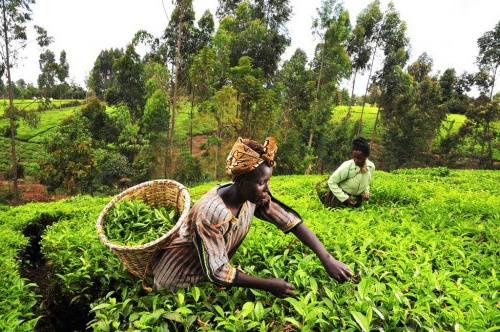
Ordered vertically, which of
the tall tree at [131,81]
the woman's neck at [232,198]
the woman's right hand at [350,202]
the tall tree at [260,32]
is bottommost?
the woman's right hand at [350,202]

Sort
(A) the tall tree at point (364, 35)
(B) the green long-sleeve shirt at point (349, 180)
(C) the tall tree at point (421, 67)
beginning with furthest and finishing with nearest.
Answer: (C) the tall tree at point (421, 67) → (A) the tall tree at point (364, 35) → (B) the green long-sleeve shirt at point (349, 180)

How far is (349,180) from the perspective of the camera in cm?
411

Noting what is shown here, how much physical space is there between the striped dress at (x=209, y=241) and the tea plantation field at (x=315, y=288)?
0.42 feet

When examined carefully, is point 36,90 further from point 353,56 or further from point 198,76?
point 353,56

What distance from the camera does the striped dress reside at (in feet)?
5.57

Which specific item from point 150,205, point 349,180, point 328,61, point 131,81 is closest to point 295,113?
point 328,61

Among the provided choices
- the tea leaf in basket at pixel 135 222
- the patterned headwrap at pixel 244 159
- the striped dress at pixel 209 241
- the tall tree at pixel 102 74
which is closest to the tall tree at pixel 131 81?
the tea leaf in basket at pixel 135 222

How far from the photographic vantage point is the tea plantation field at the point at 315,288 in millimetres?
1621

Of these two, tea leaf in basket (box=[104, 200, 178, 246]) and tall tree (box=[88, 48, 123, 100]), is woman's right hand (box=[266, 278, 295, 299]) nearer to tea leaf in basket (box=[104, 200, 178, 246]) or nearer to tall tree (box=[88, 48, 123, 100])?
tea leaf in basket (box=[104, 200, 178, 246])

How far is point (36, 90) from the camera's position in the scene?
5406 cm

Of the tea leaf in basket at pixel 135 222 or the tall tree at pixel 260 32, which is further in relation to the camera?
the tall tree at pixel 260 32

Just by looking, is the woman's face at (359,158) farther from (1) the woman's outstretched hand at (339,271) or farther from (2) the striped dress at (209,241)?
(1) the woman's outstretched hand at (339,271)

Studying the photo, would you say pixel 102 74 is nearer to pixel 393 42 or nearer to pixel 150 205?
pixel 393 42

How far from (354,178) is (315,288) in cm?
247
